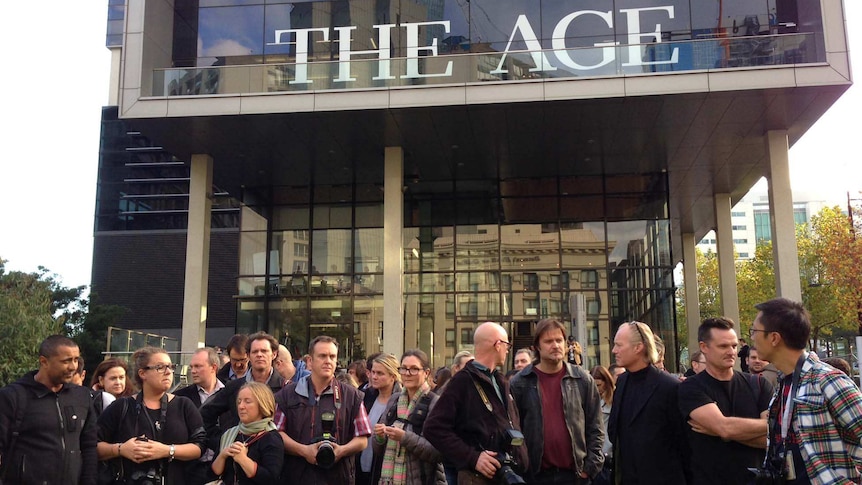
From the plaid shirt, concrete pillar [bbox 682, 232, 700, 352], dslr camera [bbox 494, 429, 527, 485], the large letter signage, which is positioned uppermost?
the large letter signage

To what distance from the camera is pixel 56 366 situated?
226 inches

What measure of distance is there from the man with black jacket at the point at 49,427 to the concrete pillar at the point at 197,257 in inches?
553

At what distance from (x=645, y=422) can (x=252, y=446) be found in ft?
9.22

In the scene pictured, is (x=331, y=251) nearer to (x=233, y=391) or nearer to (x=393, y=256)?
(x=393, y=256)

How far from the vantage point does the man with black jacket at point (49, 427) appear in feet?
18.3

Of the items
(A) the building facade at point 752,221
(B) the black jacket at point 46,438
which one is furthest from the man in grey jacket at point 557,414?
(A) the building facade at point 752,221

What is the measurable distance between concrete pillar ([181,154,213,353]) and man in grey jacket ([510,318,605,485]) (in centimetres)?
1529

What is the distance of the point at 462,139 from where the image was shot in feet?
65.6

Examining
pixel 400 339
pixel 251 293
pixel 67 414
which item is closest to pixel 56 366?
pixel 67 414

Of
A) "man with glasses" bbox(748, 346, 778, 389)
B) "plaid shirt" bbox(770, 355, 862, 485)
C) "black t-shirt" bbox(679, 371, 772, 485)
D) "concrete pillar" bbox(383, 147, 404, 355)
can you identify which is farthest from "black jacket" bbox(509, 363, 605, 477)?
"concrete pillar" bbox(383, 147, 404, 355)

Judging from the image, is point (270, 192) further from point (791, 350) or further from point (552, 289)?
point (791, 350)

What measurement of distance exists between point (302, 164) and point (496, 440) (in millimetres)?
17870

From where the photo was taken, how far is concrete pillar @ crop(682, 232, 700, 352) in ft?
84.0

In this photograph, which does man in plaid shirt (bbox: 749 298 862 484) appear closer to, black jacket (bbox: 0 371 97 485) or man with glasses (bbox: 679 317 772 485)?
man with glasses (bbox: 679 317 772 485)
